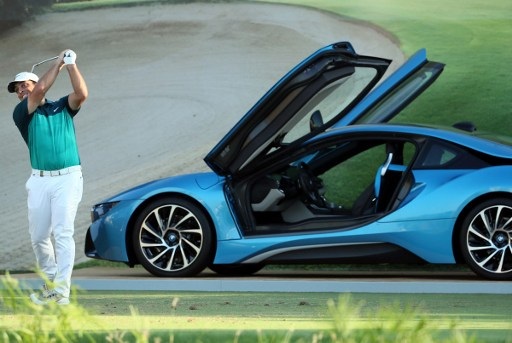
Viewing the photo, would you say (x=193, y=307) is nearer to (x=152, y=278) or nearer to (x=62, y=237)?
(x=62, y=237)

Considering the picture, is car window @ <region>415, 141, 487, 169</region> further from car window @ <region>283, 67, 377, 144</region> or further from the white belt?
the white belt

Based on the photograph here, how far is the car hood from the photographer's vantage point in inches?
501

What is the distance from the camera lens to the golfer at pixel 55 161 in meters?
10.4

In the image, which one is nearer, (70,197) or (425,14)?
(70,197)

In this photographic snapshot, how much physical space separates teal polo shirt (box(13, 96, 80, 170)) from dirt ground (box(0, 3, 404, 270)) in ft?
29.6

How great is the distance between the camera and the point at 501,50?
793 inches

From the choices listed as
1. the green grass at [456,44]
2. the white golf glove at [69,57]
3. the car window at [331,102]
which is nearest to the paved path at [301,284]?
the car window at [331,102]

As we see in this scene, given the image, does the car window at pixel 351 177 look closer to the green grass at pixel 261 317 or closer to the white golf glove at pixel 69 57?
the green grass at pixel 261 317

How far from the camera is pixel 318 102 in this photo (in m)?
13.1

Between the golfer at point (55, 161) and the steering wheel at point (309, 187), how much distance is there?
3044 millimetres

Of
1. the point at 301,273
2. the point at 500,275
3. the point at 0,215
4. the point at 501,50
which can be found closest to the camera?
the point at 500,275

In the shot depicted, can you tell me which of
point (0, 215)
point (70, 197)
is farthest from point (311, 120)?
point (0, 215)

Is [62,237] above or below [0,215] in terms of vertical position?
above

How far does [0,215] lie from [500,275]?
7.94 meters
